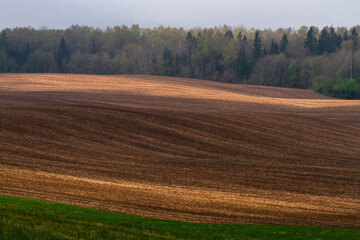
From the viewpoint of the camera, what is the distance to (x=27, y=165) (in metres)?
20.9

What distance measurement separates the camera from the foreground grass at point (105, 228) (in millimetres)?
10586

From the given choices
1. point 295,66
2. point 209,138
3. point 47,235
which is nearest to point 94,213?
point 47,235

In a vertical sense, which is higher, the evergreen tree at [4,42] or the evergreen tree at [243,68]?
the evergreen tree at [4,42]

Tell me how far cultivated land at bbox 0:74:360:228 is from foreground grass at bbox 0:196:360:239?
62.0 inches

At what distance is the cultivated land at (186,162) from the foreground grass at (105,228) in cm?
157

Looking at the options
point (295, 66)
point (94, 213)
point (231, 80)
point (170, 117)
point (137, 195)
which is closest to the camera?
point (94, 213)

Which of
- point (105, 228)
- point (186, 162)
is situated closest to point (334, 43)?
point (186, 162)

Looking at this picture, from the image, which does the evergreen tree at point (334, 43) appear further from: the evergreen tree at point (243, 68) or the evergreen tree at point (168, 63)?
the evergreen tree at point (168, 63)

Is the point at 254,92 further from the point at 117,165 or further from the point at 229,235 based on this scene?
the point at 229,235

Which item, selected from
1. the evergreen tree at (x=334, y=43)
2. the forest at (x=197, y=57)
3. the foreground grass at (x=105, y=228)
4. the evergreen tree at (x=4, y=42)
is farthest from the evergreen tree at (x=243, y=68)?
the foreground grass at (x=105, y=228)

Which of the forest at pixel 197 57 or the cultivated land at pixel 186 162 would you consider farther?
the forest at pixel 197 57

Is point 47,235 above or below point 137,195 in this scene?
above

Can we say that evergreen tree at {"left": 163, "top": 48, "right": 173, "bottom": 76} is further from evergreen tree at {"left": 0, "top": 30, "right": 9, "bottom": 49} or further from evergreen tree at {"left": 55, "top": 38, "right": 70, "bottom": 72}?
evergreen tree at {"left": 0, "top": 30, "right": 9, "bottom": 49}

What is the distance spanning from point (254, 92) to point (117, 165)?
57.6 meters
